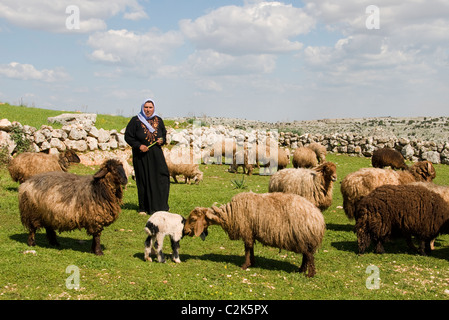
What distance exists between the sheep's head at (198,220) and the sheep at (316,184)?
369 cm

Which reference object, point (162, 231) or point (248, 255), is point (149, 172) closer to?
point (162, 231)

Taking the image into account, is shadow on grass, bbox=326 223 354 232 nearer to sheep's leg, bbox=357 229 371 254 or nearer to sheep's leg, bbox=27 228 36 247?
sheep's leg, bbox=357 229 371 254

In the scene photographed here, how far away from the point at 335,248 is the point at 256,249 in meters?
1.63

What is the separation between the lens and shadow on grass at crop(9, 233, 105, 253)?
765 centimetres

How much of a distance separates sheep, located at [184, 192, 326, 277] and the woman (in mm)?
3684

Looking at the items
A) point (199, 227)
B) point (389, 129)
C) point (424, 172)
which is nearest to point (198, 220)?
point (199, 227)

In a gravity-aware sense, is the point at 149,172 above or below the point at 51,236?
above

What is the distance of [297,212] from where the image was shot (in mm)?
6695

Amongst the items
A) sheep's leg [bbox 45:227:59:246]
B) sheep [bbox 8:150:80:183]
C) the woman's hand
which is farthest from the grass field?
sheep [bbox 8:150:80:183]

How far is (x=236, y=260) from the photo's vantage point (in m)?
7.47

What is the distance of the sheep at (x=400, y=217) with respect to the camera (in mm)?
8117

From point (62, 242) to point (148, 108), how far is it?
3976 mm

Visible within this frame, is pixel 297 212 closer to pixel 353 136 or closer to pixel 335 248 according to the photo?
pixel 335 248

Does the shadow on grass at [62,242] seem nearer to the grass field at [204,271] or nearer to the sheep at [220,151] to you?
the grass field at [204,271]
